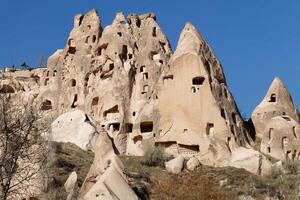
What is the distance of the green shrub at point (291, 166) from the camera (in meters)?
26.5

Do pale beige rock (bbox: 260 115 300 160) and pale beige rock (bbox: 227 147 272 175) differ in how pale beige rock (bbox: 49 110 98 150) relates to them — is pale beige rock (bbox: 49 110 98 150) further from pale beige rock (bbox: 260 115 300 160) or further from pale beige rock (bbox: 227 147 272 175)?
pale beige rock (bbox: 260 115 300 160)

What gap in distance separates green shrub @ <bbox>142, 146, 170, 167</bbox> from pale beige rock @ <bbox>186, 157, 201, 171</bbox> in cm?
95

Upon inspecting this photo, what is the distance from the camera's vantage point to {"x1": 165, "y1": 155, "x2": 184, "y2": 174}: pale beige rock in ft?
85.4

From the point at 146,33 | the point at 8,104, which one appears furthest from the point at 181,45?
the point at 8,104

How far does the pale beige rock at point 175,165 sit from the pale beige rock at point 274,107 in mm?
7188

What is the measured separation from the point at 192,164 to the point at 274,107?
27.9ft

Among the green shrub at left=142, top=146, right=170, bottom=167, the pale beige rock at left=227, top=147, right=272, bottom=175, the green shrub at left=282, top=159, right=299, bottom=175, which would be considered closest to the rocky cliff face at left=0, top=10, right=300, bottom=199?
the pale beige rock at left=227, top=147, right=272, bottom=175

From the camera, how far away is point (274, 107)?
33844mm

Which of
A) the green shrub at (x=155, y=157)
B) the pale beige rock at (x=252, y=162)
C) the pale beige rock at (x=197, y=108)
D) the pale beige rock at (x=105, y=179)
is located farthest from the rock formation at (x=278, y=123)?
the pale beige rock at (x=105, y=179)

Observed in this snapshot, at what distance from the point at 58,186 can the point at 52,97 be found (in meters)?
16.8

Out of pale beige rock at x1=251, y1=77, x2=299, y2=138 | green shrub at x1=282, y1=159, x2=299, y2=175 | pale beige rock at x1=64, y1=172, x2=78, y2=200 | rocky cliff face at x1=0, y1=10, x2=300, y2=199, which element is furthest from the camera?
pale beige rock at x1=251, y1=77, x2=299, y2=138

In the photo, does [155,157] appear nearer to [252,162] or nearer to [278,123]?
[252,162]

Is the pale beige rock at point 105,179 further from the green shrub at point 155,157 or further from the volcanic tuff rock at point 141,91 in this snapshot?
the volcanic tuff rock at point 141,91

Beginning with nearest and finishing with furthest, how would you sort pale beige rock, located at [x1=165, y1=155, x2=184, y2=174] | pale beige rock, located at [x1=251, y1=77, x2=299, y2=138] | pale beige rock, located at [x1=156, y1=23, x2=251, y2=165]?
pale beige rock, located at [x1=165, y1=155, x2=184, y2=174] → pale beige rock, located at [x1=156, y1=23, x2=251, y2=165] → pale beige rock, located at [x1=251, y1=77, x2=299, y2=138]
